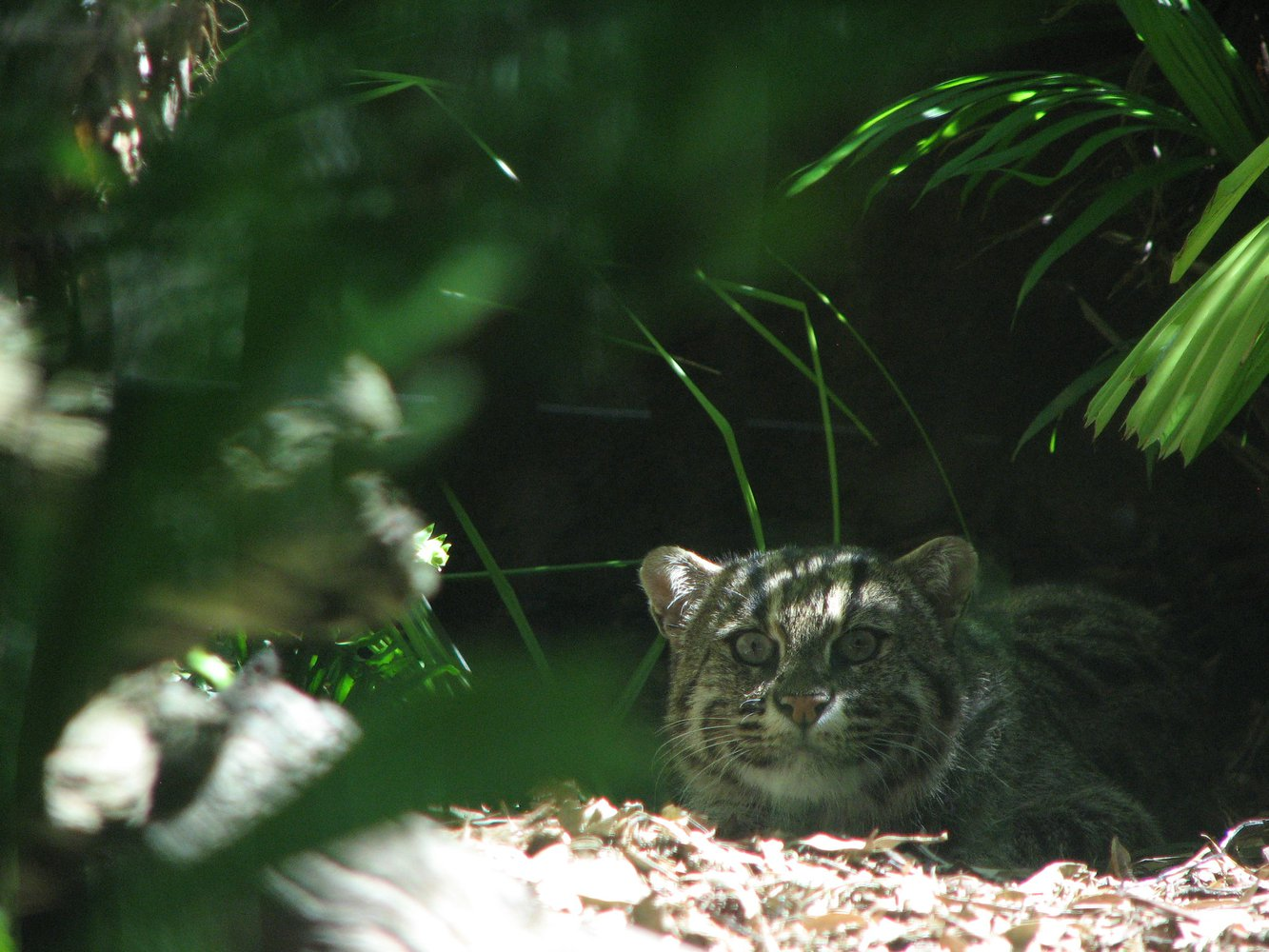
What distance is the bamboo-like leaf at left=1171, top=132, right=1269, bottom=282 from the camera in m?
2.22

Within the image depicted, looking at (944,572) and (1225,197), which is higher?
(1225,197)

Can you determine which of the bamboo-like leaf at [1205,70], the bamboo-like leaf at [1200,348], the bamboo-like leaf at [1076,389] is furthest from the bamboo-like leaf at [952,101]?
the bamboo-like leaf at [1076,389]

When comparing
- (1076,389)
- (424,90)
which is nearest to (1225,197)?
(1076,389)

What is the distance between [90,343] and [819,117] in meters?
0.28

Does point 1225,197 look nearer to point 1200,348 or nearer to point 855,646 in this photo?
point 1200,348

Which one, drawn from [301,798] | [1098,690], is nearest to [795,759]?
[1098,690]

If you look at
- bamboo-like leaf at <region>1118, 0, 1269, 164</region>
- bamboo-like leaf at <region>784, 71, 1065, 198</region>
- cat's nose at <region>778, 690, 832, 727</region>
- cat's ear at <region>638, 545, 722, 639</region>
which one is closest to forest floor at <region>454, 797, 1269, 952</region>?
cat's nose at <region>778, 690, 832, 727</region>

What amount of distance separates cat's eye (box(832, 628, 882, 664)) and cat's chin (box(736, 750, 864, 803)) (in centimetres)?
30

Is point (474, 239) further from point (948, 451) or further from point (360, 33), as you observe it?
point (948, 451)

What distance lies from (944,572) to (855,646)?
0.38 m

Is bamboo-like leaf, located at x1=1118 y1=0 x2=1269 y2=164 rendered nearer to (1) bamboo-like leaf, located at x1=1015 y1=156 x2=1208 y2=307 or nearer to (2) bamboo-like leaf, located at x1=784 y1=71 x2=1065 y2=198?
(1) bamboo-like leaf, located at x1=1015 y1=156 x2=1208 y2=307

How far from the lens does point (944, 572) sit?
337cm

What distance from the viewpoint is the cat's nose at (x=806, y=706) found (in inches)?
116

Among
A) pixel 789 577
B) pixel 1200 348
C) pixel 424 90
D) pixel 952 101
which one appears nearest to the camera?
pixel 424 90
